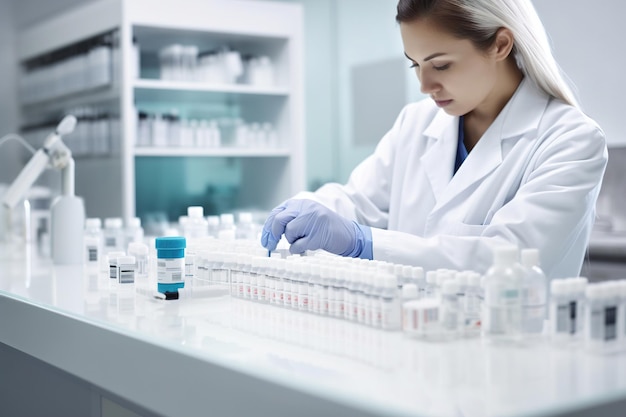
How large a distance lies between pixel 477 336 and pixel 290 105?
12.1 ft

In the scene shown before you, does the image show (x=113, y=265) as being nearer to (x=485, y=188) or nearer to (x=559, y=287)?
(x=485, y=188)

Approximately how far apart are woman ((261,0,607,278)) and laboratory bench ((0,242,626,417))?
360 millimetres

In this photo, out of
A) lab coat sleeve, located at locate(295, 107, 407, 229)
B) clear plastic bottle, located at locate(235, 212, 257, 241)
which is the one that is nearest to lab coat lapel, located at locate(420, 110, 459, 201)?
lab coat sleeve, located at locate(295, 107, 407, 229)

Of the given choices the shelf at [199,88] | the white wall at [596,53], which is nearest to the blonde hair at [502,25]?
the white wall at [596,53]

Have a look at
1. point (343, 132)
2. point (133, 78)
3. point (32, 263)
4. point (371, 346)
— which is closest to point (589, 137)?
point (371, 346)

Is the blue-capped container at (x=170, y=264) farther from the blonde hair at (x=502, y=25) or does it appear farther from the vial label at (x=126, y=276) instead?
the blonde hair at (x=502, y=25)

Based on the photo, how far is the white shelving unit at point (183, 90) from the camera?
402 cm

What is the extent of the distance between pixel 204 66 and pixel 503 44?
293cm

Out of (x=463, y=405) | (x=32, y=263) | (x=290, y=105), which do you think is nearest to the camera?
(x=463, y=405)

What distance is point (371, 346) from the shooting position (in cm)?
99

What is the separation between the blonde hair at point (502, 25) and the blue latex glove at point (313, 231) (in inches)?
19.2


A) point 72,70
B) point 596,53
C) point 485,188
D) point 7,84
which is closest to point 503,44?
point 485,188

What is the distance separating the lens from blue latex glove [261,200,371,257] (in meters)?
1.57

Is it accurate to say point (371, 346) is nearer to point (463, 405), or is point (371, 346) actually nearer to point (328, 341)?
point (328, 341)
